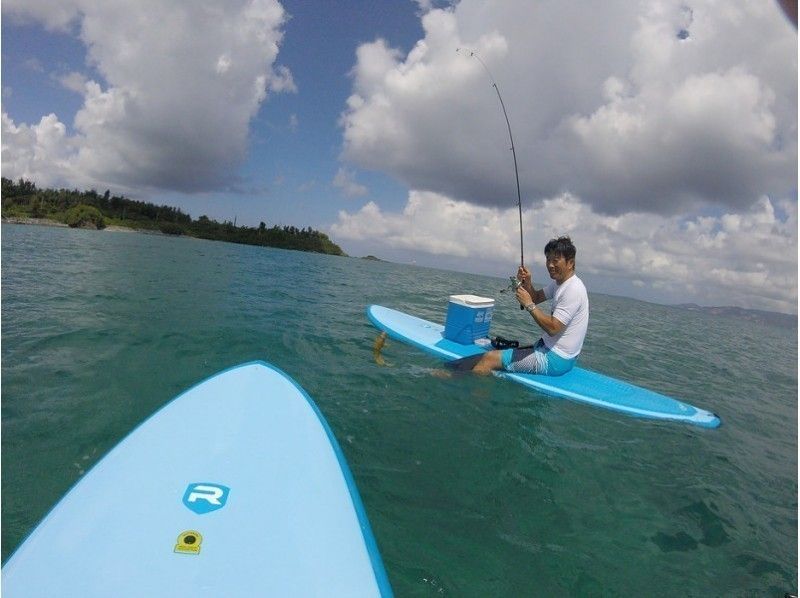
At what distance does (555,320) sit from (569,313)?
23 cm

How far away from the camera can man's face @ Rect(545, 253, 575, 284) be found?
6129 millimetres

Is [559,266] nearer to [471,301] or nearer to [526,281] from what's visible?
[526,281]

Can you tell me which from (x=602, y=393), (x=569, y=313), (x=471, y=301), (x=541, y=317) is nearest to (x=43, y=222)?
(x=471, y=301)

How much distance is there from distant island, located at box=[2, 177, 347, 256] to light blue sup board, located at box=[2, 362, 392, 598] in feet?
430

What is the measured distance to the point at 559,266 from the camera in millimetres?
6152

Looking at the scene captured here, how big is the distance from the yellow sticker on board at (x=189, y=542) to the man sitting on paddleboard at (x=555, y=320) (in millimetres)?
4998

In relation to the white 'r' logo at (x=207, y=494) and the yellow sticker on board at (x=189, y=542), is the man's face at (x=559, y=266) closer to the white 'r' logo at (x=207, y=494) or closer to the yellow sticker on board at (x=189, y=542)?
the white 'r' logo at (x=207, y=494)

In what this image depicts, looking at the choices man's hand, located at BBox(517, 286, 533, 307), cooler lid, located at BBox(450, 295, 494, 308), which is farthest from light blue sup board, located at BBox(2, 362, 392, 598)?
cooler lid, located at BBox(450, 295, 494, 308)

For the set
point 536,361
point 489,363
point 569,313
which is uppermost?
point 569,313

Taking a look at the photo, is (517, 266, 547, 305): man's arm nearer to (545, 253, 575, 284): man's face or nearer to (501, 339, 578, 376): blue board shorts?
(545, 253, 575, 284): man's face

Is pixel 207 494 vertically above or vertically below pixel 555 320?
below

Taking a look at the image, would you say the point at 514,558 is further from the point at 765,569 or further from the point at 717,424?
the point at 717,424

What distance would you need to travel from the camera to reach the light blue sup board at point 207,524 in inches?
87.4

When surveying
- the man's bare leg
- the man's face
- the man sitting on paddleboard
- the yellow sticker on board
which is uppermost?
the man's face
